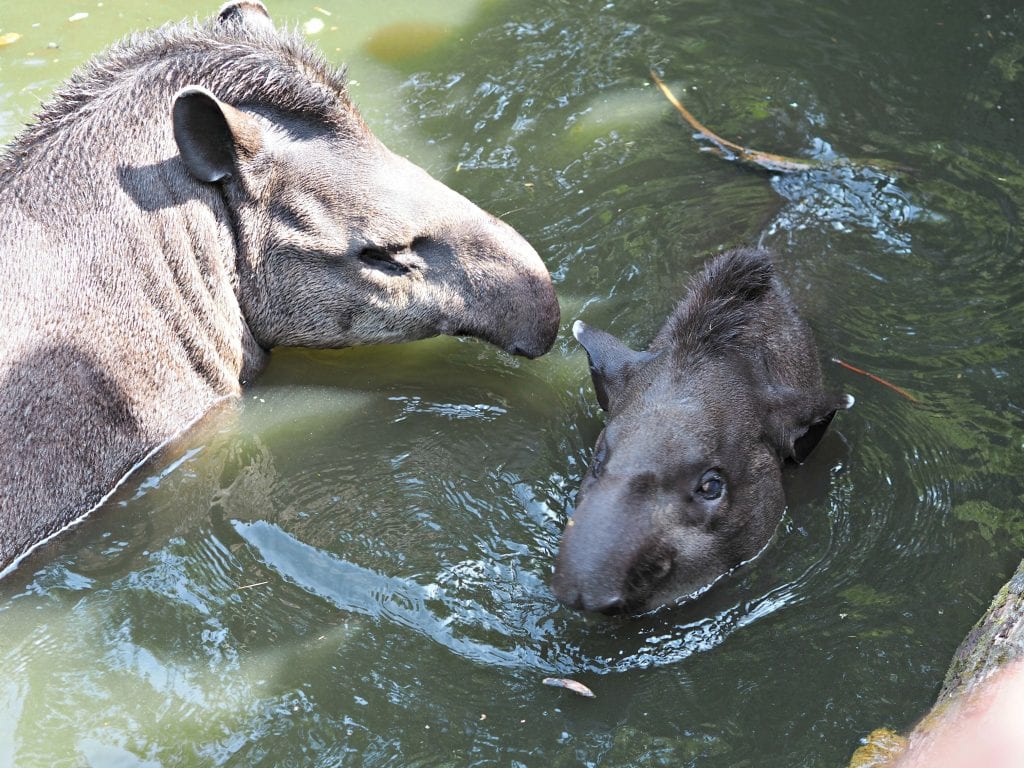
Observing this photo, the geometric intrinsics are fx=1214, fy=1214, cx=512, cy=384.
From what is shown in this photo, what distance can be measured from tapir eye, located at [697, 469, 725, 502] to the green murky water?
1.48 feet

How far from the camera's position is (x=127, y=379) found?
654 cm

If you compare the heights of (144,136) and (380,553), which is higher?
(144,136)

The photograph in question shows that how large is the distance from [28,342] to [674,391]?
10.8ft

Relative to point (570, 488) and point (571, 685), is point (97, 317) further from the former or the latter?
point (571, 685)

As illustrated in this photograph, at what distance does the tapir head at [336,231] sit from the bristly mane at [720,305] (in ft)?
2.94

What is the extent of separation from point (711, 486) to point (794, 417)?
2.44 ft

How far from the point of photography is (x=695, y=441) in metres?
5.86

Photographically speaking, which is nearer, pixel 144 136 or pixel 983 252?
pixel 144 136

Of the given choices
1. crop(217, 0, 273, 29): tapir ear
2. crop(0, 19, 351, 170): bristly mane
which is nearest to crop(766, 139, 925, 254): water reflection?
crop(0, 19, 351, 170): bristly mane

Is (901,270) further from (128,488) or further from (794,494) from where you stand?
(128,488)

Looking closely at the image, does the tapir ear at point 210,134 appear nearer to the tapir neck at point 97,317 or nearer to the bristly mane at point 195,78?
the tapir neck at point 97,317

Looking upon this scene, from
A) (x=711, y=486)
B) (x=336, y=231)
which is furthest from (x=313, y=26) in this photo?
(x=711, y=486)

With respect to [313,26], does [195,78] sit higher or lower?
higher

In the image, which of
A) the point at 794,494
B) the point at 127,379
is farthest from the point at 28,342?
the point at 794,494
